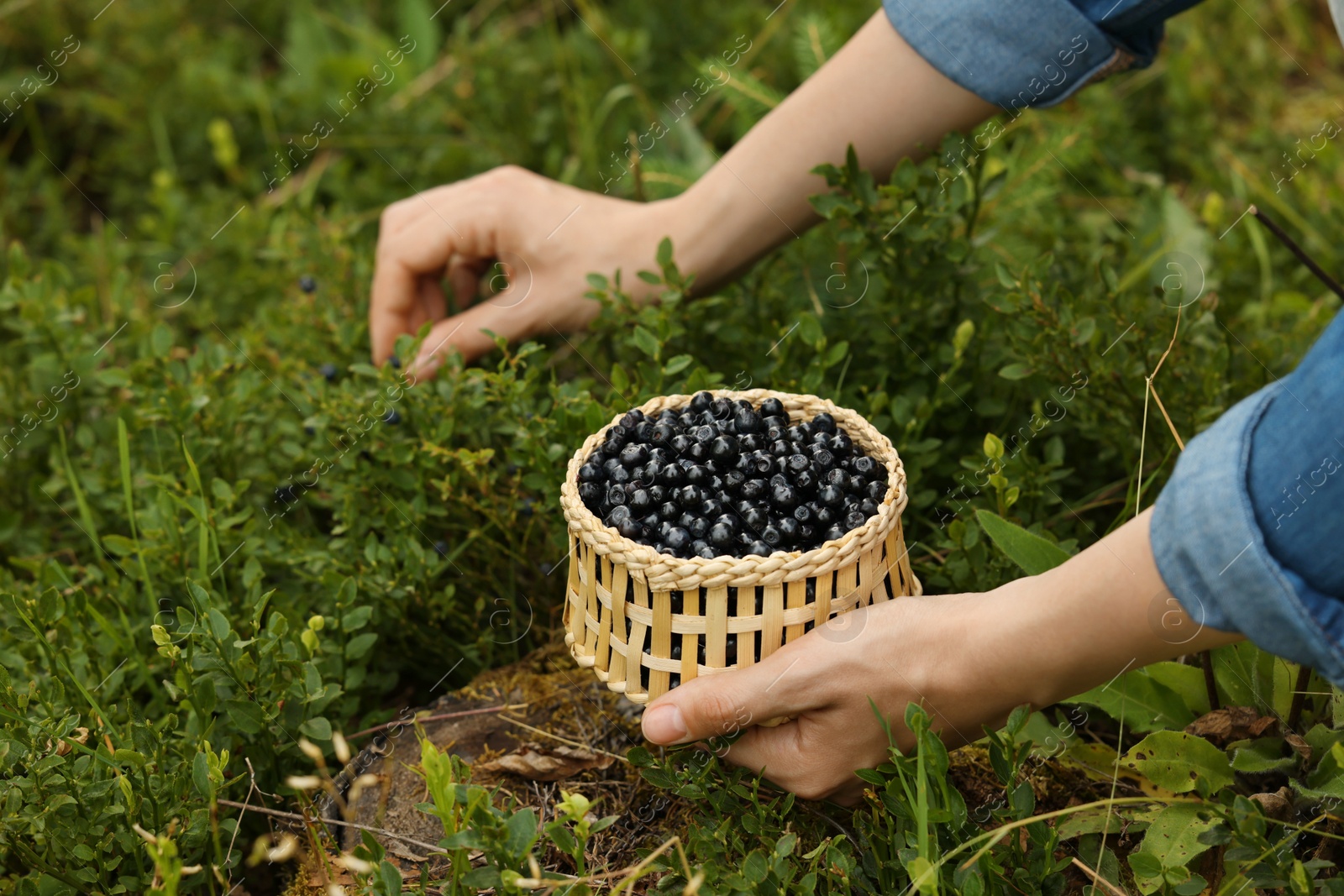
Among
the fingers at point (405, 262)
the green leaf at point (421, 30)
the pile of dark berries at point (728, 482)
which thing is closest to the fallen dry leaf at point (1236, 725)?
the pile of dark berries at point (728, 482)

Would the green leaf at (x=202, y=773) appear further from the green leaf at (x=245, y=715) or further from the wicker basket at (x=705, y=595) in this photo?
the wicker basket at (x=705, y=595)

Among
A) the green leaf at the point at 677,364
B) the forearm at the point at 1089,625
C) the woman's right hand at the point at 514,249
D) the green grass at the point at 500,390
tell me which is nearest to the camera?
the forearm at the point at 1089,625

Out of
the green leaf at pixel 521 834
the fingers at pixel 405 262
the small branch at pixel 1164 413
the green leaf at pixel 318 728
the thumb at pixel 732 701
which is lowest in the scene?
the small branch at pixel 1164 413

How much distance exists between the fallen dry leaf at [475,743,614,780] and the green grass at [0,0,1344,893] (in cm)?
16

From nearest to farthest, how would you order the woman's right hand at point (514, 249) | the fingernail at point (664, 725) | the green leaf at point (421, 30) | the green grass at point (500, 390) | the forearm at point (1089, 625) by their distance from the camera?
the forearm at point (1089, 625), the fingernail at point (664, 725), the green grass at point (500, 390), the woman's right hand at point (514, 249), the green leaf at point (421, 30)

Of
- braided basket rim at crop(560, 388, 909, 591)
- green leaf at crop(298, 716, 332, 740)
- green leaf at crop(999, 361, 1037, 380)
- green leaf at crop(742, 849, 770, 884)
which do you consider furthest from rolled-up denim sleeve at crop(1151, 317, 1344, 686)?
green leaf at crop(298, 716, 332, 740)

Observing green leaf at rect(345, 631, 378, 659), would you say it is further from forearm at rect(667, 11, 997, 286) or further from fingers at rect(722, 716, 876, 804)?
forearm at rect(667, 11, 997, 286)

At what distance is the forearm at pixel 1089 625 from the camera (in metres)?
1.22

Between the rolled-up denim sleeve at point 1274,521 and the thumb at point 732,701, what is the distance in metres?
0.48

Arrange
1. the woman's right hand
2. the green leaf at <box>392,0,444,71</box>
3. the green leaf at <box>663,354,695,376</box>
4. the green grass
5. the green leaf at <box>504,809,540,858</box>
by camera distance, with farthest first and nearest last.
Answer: the green leaf at <box>392,0,444,71</box> < the woman's right hand < the green leaf at <box>663,354,695,376</box> < the green grass < the green leaf at <box>504,809,540,858</box>

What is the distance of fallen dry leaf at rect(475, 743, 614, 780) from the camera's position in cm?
176

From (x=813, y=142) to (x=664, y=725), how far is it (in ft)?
3.87

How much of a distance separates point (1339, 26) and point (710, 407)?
3.28ft

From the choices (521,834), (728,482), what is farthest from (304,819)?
(728,482)
